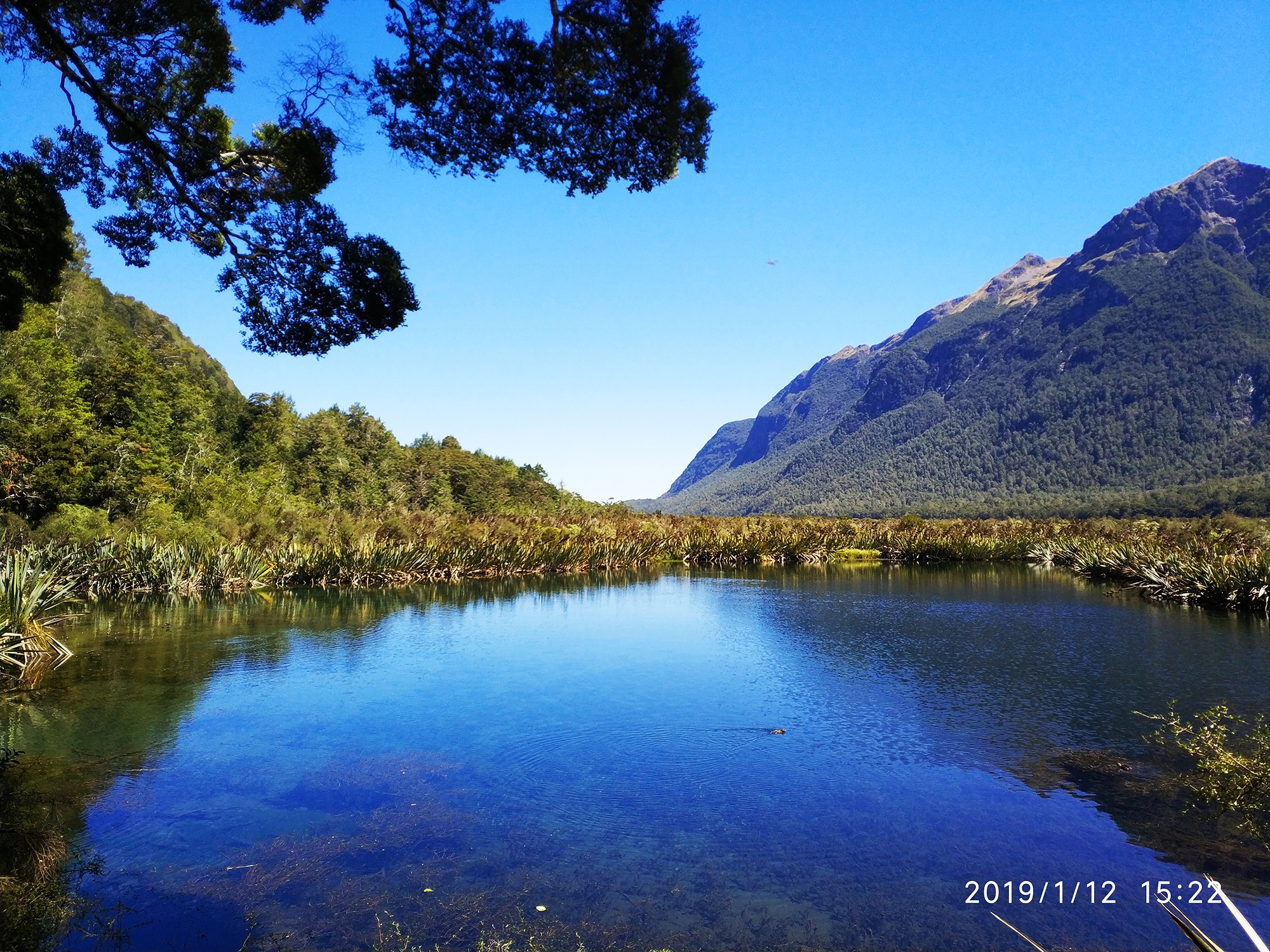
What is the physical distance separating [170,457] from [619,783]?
21417 mm

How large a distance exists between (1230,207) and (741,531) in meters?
154

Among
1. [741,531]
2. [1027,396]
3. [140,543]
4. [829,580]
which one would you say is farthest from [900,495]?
[140,543]

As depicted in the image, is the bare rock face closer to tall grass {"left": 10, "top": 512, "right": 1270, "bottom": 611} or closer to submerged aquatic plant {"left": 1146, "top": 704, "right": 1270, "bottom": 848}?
tall grass {"left": 10, "top": 512, "right": 1270, "bottom": 611}

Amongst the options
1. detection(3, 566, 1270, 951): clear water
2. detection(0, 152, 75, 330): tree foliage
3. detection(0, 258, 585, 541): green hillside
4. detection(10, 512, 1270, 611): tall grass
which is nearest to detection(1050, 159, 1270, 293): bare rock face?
detection(10, 512, 1270, 611): tall grass

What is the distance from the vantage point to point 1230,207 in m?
132

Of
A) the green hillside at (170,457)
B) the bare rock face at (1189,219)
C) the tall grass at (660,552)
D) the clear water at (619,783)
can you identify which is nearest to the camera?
the clear water at (619,783)

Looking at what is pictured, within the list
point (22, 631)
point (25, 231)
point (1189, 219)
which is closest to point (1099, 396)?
point (1189, 219)

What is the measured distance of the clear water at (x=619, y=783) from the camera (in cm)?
369

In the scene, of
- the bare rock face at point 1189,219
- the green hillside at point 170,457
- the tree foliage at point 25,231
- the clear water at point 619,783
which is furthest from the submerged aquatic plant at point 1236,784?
the bare rock face at point 1189,219

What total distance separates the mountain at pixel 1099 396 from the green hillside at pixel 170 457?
5049 centimetres

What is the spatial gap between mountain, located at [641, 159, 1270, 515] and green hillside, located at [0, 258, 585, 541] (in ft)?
166

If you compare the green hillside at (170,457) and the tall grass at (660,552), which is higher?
the green hillside at (170,457)

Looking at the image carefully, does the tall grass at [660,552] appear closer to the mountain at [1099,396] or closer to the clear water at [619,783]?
the clear water at [619,783]

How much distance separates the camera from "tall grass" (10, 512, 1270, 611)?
1505 cm
